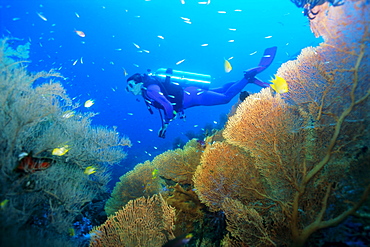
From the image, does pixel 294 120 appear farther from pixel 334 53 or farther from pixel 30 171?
pixel 30 171

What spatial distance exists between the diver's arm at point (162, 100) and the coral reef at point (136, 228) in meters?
4.03

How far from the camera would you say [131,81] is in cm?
740

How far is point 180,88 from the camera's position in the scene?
8.77m

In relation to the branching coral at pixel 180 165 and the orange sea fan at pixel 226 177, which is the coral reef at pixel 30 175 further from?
the orange sea fan at pixel 226 177

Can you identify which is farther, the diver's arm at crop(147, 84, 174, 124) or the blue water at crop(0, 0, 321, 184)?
the blue water at crop(0, 0, 321, 184)

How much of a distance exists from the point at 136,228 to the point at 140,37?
245 ft

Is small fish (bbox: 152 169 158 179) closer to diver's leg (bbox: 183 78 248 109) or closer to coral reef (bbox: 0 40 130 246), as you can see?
coral reef (bbox: 0 40 130 246)

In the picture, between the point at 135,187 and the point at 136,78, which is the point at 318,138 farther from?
the point at 136,78

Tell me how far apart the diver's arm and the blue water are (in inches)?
1341

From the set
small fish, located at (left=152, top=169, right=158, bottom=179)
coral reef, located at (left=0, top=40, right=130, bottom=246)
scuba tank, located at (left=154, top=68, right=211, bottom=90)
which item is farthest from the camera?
scuba tank, located at (left=154, top=68, right=211, bottom=90)

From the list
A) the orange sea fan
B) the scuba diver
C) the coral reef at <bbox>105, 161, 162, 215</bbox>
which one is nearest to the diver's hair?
the scuba diver

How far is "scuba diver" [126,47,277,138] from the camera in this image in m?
7.39

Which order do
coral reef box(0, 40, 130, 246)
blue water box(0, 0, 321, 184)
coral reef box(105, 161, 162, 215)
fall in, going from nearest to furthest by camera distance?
1. coral reef box(0, 40, 130, 246)
2. coral reef box(105, 161, 162, 215)
3. blue water box(0, 0, 321, 184)

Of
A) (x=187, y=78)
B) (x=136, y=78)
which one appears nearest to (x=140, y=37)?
(x=187, y=78)
